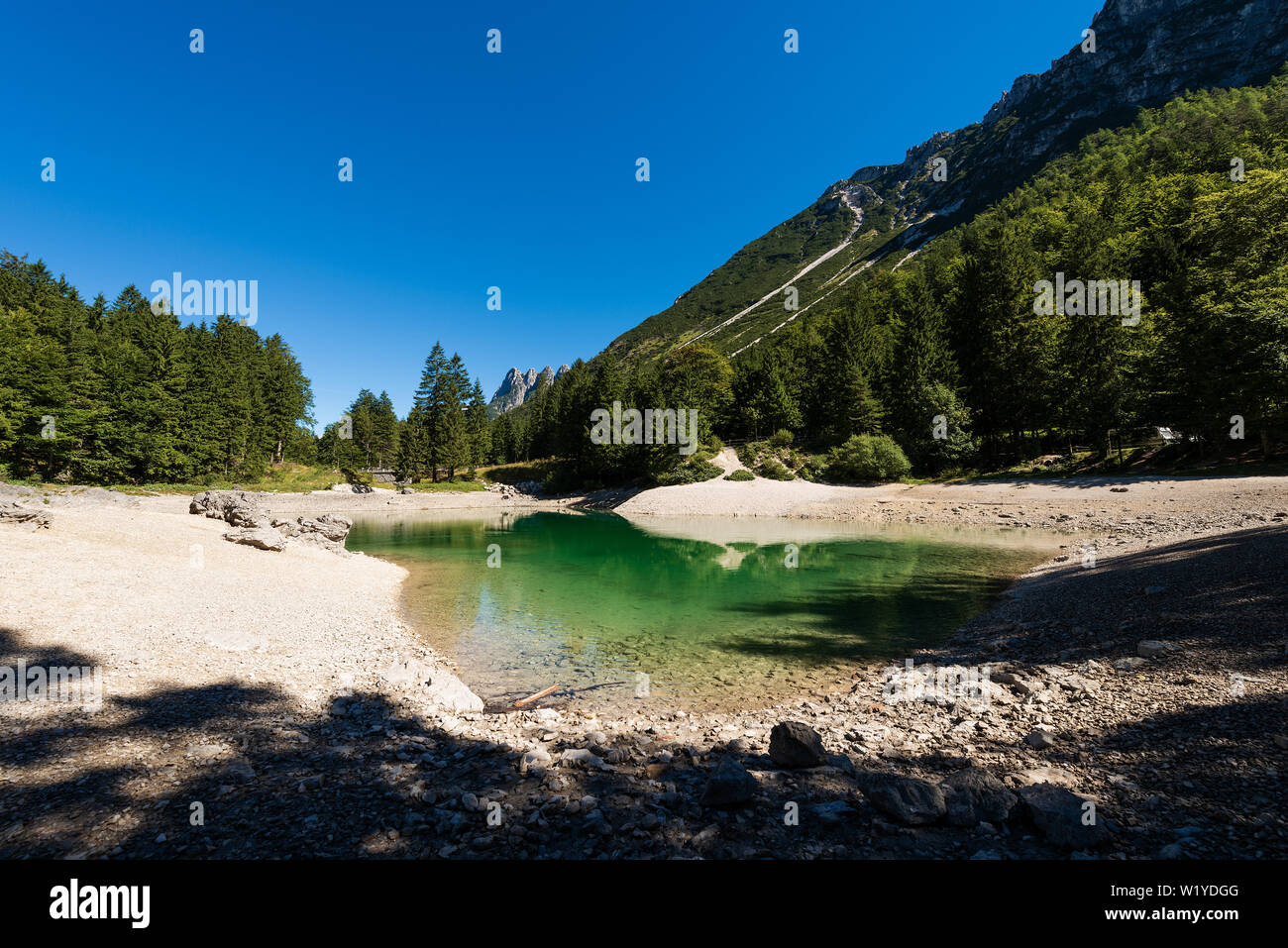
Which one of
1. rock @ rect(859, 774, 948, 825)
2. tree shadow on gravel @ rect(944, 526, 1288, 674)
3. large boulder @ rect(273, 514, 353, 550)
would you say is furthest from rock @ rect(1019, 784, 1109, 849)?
large boulder @ rect(273, 514, 353, 550)

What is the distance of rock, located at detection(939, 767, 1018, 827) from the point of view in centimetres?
390

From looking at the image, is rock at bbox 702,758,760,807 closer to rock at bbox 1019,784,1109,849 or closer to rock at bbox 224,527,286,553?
rock at bbox 1019,784,1109,849

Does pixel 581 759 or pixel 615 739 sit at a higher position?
pixel 581 759

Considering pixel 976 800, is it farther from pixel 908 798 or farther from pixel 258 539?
pixel 258 539

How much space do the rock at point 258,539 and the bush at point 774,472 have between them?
44.9m

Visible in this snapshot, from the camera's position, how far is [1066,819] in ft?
A: 11.9

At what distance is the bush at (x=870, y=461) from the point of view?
46969 mm

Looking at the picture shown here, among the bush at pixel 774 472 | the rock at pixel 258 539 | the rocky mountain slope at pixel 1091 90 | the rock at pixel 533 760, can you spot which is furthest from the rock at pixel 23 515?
the rocky mountain slope at pixel 1091 90

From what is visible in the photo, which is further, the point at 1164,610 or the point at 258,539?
the point at 258,539

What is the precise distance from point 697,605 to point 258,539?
18.9 metres

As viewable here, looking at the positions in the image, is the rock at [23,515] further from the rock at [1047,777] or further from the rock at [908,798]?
the rock at [1047,777]

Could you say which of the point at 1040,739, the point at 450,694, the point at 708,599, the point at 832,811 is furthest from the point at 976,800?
the point at 708,599
